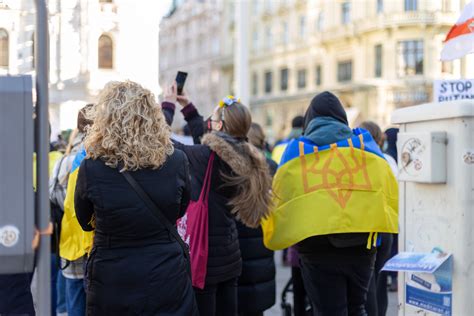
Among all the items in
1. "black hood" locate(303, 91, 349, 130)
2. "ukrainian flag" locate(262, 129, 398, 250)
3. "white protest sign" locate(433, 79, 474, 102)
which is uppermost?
"white protest sign" locate(433, 79, 474, 102)

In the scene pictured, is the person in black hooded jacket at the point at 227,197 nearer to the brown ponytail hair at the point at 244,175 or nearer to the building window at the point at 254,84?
the brown ponytail hair at the point at 244,175

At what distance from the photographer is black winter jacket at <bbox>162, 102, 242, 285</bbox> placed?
459 cm

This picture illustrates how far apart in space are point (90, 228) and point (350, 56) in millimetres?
45220

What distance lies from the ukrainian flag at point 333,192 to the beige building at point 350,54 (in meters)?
34.5

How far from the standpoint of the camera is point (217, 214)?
4.64m

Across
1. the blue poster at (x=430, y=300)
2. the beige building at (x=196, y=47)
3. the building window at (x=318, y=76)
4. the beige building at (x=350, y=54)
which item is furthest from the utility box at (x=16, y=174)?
the beige building at (x=196, y=47)

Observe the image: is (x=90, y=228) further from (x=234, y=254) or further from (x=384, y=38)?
(x=384, y=38)

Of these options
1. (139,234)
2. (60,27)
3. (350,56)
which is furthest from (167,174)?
(350,56)

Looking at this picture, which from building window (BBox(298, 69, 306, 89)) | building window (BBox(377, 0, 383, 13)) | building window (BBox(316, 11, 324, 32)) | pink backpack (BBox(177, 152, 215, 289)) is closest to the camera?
pink backpack (BBox(177, 152, 215, 289))

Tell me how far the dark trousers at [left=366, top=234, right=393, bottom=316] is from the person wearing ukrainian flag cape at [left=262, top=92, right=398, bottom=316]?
453 mm

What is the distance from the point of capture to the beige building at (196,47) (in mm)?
68375

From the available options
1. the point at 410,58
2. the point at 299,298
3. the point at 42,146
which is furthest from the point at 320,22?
the point at 42,146

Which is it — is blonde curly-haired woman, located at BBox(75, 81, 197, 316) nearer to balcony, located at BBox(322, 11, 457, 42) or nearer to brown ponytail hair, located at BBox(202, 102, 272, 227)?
brown ponytail hair, located at BBox(202, 102, 272, 227)

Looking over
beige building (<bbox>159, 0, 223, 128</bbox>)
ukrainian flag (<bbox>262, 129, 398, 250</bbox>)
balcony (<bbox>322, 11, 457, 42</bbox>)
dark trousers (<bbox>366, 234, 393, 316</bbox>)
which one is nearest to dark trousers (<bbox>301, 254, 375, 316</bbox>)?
ukrainian flag (<bbox>262, 129, 398, 250</bbox>)
